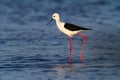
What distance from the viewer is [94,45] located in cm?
1227

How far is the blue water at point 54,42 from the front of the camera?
373 inches

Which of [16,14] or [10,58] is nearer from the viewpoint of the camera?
[10,58]

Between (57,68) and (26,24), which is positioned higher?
(26,24)

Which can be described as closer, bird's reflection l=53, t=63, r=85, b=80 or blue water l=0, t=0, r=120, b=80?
bird's reflection l=53, t=63, r=85, b=80

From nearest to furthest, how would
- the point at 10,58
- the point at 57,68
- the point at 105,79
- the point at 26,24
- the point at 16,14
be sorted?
the point at 105,79 → the point at 57,68 → the point at 10,58 → the point at 26,24 → the point at 16,14

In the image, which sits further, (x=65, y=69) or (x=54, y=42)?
(x=54, y=42)

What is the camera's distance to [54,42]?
1265 cm

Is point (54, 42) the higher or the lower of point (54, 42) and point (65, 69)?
the higher

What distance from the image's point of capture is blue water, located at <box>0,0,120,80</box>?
9.48 metres

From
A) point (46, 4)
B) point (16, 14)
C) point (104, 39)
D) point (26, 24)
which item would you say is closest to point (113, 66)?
point (104, 39)

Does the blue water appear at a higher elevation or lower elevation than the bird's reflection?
higher

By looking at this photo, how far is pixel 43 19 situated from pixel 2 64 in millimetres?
6567

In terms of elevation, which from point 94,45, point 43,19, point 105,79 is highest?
point 43,19

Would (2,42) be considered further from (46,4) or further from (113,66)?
(46,4)
